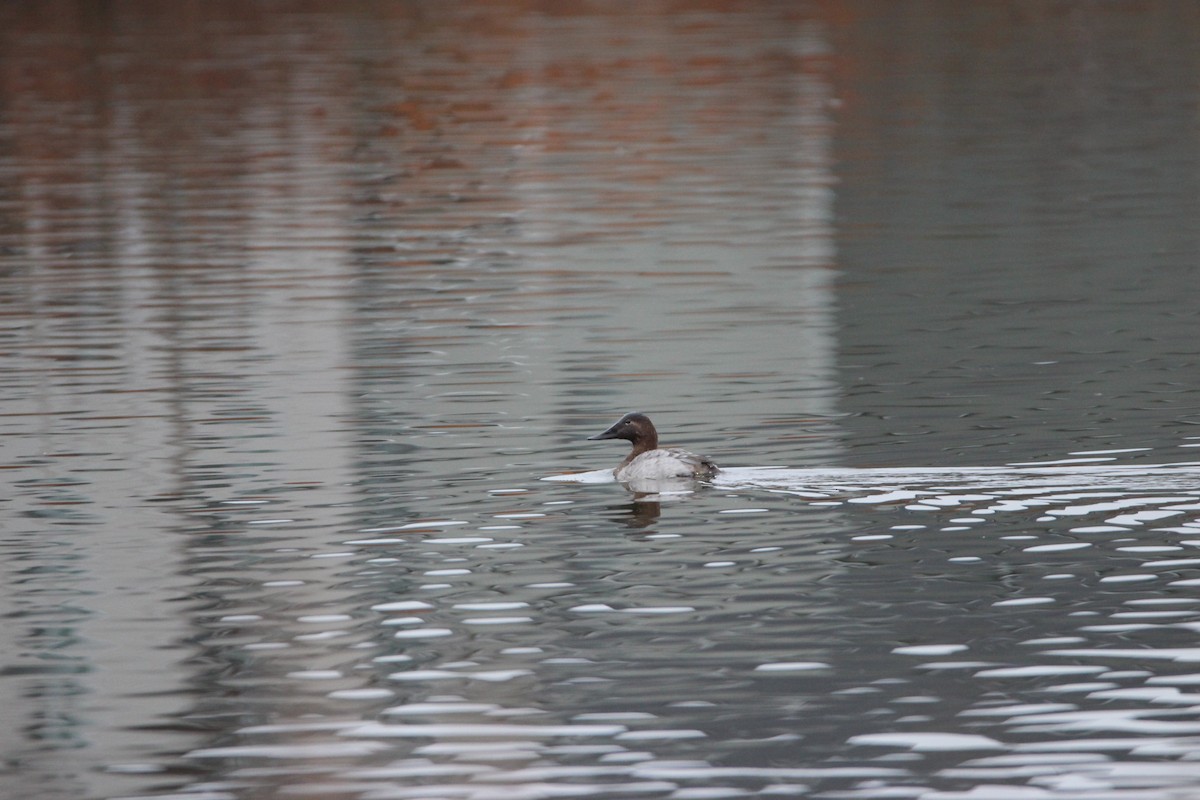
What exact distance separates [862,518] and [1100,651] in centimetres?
337

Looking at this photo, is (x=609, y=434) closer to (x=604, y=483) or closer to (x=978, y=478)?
(x=604, y=483)

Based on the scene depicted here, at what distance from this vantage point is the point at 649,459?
1677cm

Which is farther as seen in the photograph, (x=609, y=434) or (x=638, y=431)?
(x=609, y=434)

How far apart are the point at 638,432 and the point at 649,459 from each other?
820 mm

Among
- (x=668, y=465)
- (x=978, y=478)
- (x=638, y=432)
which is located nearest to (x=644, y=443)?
(x=638, y=432)

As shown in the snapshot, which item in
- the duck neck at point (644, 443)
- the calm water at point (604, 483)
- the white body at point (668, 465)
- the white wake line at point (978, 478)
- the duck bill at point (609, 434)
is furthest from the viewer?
the duck bill at point (609, 434)

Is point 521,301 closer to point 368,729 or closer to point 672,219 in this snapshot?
point 672,219

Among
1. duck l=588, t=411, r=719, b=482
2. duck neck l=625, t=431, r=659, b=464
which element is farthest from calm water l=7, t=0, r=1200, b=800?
duck neck l=625, t=431, r=659, b=464

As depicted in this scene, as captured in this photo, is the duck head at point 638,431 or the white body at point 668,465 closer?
the white body at point 668,465

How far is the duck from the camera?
16.5 metres

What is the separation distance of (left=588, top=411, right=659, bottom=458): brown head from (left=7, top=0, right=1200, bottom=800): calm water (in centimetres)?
44

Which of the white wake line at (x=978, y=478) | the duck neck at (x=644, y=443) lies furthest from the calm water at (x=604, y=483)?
the duck neck at (x=644, y=443)

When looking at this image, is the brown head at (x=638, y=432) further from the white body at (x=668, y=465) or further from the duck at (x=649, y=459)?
the white body at (x=668, y=465)

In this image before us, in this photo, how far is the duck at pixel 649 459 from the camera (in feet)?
54.3
